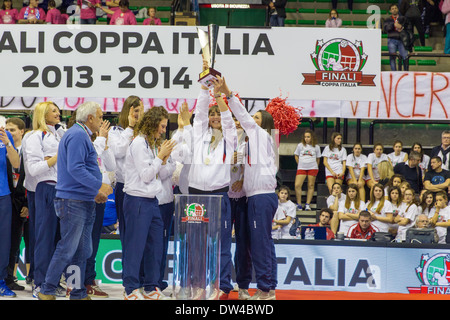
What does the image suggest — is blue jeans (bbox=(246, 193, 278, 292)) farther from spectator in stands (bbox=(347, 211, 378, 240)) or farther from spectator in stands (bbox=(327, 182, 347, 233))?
spectator in stands (bbox=(327, 182, 347, 233))

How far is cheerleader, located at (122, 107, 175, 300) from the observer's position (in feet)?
21.3

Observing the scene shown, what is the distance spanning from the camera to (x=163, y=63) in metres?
9.17

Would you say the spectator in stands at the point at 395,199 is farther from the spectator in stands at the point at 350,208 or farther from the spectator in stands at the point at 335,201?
the spectator in stands at the point at 335,201

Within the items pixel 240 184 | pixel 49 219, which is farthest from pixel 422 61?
pixel 49 219

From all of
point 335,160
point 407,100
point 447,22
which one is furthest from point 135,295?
point 447,22

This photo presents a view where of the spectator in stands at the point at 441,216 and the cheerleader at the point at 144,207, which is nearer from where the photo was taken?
the cheerleader at the point at 144,207

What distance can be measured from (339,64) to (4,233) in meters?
4.88

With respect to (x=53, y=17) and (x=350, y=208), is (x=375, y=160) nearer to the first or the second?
(x=350, y=208)

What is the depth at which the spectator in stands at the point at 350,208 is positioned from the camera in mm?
11461

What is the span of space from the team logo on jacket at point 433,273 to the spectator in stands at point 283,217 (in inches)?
85.2

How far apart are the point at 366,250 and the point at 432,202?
2338 millimetres

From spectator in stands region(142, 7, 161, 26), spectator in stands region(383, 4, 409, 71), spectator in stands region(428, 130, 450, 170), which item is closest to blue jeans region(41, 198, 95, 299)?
spectator in stands region(428, 130, 450, 170)

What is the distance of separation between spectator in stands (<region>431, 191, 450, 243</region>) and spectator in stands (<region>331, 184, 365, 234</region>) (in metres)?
1.20

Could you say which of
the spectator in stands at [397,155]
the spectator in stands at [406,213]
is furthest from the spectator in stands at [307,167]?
the spectator in stands at [406,213]
